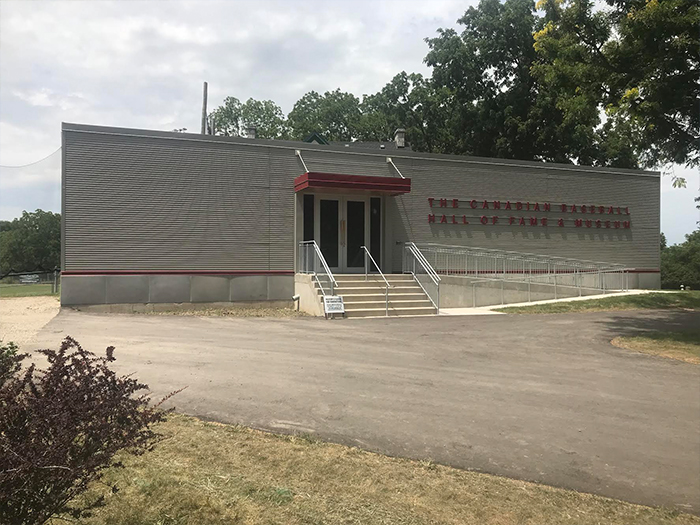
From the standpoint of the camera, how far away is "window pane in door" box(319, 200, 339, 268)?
1736 cm

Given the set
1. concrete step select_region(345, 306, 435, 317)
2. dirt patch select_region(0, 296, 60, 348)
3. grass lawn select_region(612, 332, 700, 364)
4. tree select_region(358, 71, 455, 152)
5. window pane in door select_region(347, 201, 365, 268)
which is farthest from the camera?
tree select_region(358, 71, 455, 152)

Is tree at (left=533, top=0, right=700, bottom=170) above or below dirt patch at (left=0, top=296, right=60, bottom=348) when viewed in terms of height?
above

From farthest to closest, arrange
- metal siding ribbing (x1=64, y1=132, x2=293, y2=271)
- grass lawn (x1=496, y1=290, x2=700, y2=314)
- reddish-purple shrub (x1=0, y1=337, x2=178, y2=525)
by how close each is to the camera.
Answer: grass lawn (x1=496, y1=290, x2=700, y2=314), metal siding ribbing (x1=64, y1=132, x2=293, y2=271), reddish-purple shrub (x1=0, y1=337, x2=178, y2=525)

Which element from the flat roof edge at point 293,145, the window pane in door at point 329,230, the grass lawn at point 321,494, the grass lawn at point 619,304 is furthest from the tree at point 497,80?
the grass lawn at point 321,494

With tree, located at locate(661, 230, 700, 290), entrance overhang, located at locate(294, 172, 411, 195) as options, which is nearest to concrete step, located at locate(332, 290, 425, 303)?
entrance overhang, located at locate(294, 172, 411, 195)

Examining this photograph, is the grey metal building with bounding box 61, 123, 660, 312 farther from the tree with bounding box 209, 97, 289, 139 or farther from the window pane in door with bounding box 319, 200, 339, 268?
Answer: the tree with bounding box 209, 97, 289, 139

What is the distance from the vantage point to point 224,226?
1617cm

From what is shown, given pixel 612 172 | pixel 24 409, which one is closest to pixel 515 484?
pixel 24 409

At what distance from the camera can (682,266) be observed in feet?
143

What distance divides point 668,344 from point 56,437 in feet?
32.4

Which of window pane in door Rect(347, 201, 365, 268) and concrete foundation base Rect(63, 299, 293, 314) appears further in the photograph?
window pane in door Rect(347, 201, 365, 268)

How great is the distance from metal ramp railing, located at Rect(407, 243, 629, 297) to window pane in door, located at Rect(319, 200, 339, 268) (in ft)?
9.35

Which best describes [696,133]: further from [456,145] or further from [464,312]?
[456,145]

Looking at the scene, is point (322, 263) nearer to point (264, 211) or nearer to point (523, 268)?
point (264, 211)
